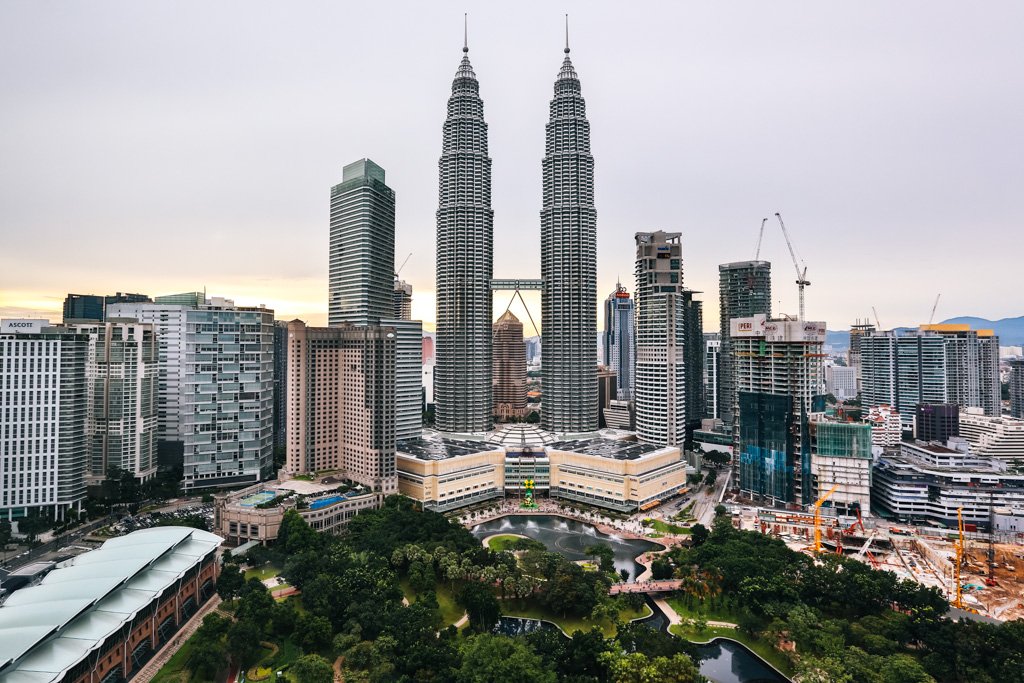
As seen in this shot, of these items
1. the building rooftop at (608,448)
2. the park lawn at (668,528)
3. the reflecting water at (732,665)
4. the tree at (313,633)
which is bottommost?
the reflecting water at (732,665)

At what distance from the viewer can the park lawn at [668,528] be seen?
59531mm

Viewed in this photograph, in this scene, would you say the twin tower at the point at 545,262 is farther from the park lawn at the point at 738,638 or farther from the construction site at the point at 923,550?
the park lawn at the point at 738,638

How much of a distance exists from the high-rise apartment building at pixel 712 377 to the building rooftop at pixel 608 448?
39000mm

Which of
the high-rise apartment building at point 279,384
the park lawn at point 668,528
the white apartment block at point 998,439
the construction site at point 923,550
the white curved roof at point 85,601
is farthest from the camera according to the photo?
the high-rise apartment building at point 279,384

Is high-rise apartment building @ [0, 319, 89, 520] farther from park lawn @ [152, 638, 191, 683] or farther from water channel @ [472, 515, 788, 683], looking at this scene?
water channel @ [472, 515, 788, 683]

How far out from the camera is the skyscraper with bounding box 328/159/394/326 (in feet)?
265

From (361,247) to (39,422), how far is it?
139ft

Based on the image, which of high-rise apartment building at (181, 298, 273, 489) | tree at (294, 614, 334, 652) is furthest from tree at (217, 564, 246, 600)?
high-rise apartment building at (181, 298, 273, 489)

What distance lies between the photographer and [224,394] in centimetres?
6931

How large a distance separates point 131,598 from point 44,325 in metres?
41.3

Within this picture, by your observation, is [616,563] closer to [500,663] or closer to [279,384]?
[500,663]

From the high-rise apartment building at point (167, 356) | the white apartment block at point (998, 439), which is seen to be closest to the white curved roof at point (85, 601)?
the high-rise apartment building at point (167, 356)

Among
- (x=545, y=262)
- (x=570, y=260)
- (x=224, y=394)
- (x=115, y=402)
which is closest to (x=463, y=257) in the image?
(x=545, y=262)

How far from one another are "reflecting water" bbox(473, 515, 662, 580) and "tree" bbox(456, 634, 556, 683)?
2026 centimetres
